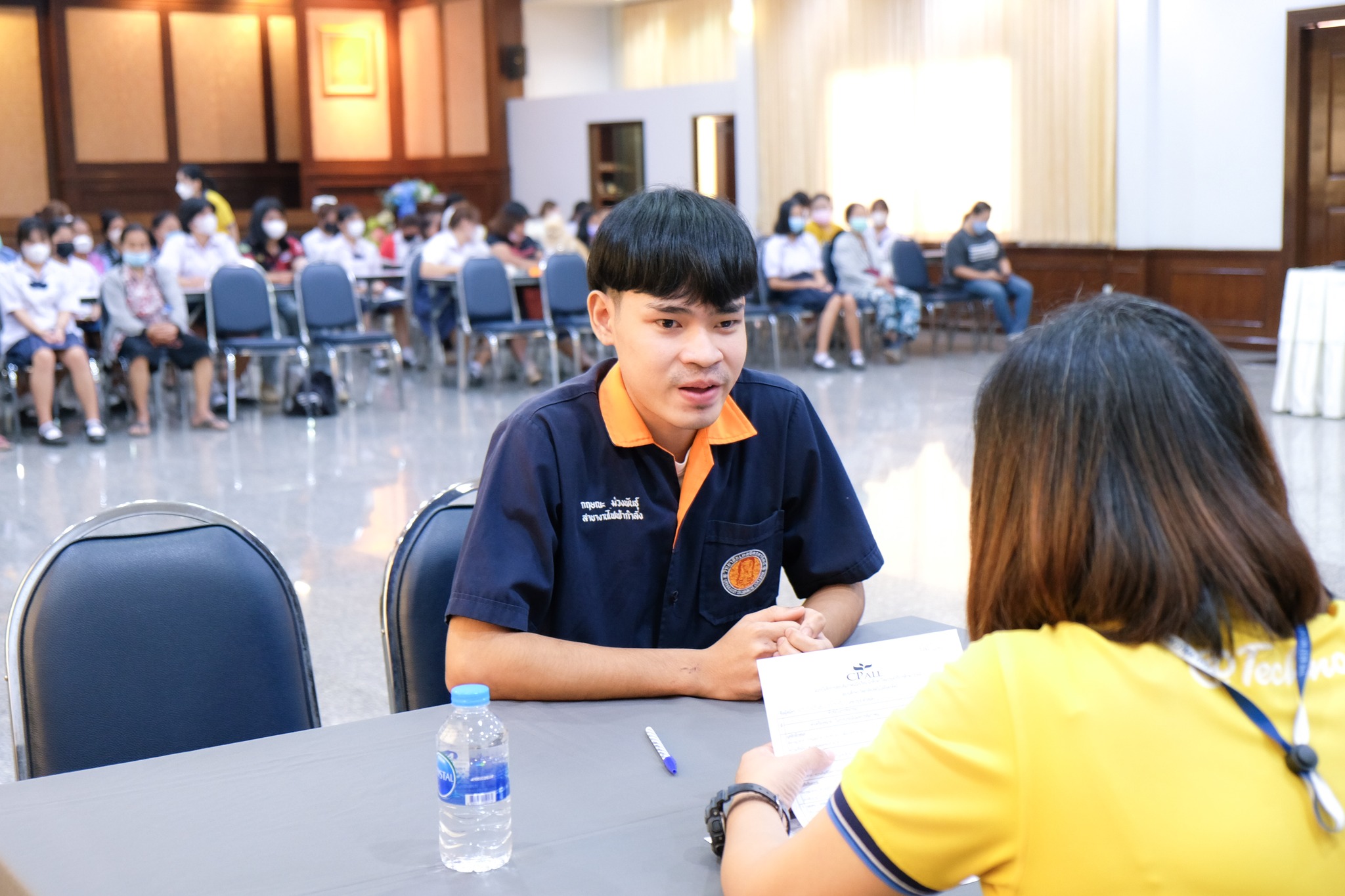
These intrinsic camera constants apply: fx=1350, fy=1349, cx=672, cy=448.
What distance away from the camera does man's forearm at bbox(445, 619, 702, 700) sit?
1.62 meters

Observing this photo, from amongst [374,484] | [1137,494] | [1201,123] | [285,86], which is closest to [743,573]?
[1137,494]

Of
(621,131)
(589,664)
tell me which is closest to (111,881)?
(589,664)

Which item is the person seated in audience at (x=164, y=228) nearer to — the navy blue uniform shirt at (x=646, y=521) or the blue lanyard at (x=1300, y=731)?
the navy blue uniform shirt at (x=646, y=521)

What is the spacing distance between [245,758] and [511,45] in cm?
1482

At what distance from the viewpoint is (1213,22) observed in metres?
10.2

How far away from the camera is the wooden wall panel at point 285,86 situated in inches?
649

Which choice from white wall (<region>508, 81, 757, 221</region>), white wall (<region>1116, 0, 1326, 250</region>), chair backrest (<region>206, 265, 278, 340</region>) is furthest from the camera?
white wall (<region>508, 81, 757, 221</region>)

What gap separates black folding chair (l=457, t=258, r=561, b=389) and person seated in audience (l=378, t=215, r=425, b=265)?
197cm

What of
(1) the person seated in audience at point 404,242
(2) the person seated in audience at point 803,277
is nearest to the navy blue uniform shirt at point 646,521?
(2) the person seated in audience at point 803,277

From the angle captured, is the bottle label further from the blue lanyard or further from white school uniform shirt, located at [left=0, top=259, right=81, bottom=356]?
white school uniform shirt, located at [left=0, top=259, right=81, bottom=356]

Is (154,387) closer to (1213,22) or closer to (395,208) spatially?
(395,208)

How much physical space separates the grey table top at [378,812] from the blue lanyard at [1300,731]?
0.38m

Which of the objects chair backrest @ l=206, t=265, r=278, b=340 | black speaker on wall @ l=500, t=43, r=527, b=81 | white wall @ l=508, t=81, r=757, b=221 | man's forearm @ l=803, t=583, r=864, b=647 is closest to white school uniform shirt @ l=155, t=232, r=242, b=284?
chair backrest @ l=206, t=265, r=278, b=340

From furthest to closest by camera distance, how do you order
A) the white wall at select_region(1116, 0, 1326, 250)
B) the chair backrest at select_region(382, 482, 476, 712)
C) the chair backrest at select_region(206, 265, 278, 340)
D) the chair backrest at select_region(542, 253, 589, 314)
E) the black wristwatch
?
the white wall at select_region(1116, 0, 1326, 250), the chair backrest at select_region(542, 253, 589, 314), the chair backrest at select_region(206, 265, 278, 340), the chair backrest at select_region(382, 482, 476, 712), the black wristwatch
